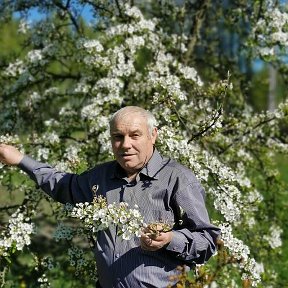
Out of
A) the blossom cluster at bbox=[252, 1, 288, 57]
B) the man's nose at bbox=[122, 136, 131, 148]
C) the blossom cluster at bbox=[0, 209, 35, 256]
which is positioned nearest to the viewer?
the man's nose at bbox=[122, 136, 131, 148]

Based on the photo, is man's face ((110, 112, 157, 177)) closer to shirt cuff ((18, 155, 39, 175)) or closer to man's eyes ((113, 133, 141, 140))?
man's eyes ((113, 133, 141, 140))

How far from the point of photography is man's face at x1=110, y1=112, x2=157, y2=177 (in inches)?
117

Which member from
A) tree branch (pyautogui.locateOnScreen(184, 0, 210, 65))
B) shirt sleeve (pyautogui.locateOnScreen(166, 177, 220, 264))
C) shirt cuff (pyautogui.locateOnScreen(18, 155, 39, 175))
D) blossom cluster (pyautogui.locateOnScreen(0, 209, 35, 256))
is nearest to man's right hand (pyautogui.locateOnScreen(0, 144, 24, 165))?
shirt cuff (pyautogui.locateOnScreen(18, 155, 39, 175))

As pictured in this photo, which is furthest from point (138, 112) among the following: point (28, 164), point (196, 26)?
point (196, 26)

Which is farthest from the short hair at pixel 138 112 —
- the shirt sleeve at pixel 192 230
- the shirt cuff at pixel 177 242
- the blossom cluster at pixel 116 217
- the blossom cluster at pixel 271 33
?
the blossom cluster at pixel 271 33

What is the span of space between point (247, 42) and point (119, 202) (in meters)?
3.17

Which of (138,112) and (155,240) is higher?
(138,112)

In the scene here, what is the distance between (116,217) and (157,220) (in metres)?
0.28

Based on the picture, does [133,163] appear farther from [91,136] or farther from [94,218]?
[91,136]

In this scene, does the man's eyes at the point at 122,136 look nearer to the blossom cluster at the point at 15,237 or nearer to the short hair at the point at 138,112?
the short hair at the point at 138,112

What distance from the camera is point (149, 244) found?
2652mm

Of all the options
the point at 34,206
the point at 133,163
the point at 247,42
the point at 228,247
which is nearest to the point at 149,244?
the point at 133,163

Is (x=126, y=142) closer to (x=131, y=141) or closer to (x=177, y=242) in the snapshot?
(x=131, y=141)

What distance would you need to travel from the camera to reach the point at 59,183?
3.34 meters
